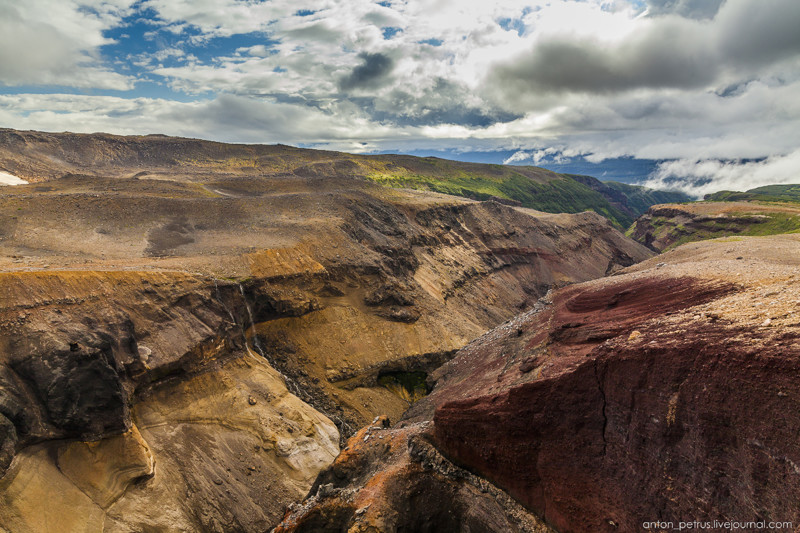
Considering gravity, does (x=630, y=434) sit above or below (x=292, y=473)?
above

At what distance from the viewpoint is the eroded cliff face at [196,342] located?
21562 mm

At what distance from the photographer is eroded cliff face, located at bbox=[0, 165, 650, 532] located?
70.7ft

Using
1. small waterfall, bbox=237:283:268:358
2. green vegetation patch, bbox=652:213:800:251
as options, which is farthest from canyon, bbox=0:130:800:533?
green vegetation patch, bbox=652:213:800:251

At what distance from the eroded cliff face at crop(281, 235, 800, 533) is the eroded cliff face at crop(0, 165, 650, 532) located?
9.45m

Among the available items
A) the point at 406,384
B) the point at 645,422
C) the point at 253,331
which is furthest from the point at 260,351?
the point at 645,422

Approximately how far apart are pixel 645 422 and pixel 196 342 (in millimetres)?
27975

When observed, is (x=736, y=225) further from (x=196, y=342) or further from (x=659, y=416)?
(x=196, y=342)

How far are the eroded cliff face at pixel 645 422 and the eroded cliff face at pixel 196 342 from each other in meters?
9.45

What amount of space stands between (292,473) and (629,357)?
23.7m

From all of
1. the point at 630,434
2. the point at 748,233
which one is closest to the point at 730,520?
the point at 630,434

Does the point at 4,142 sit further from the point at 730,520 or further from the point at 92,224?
the point at 730,520

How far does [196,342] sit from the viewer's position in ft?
95.1

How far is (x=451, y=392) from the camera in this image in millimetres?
27578

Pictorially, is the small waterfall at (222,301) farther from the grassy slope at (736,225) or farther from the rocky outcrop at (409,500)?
the grassy slope at (736,225)
